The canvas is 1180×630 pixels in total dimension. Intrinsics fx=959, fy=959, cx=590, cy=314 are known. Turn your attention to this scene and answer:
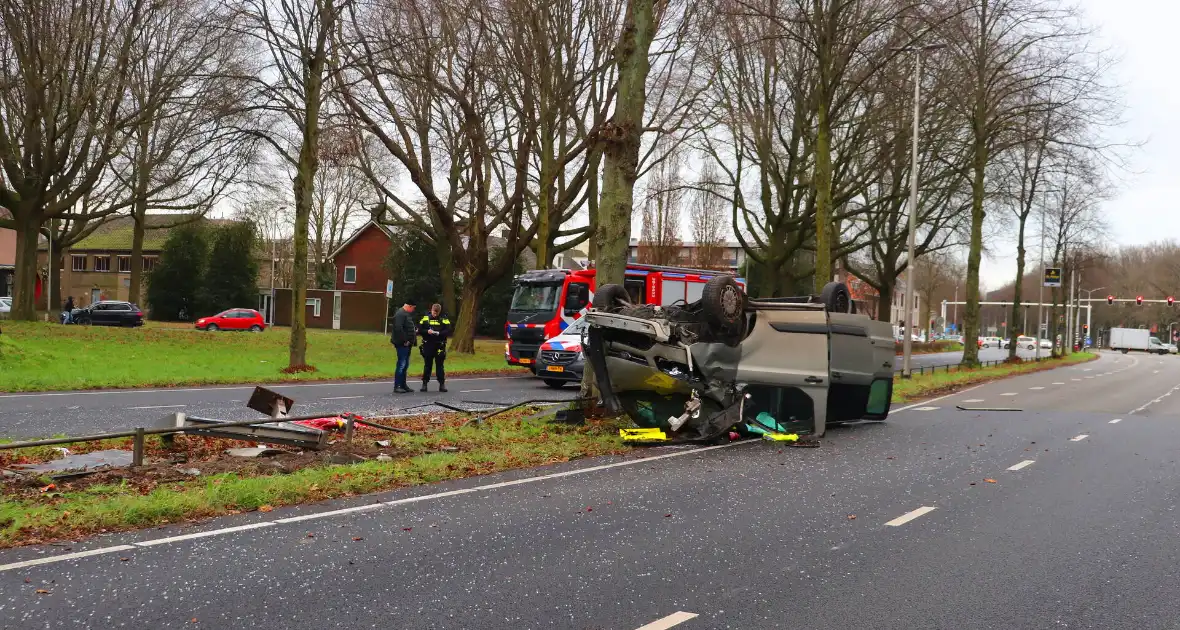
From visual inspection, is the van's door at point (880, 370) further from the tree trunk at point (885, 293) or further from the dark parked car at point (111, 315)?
the dark parked car at point (111, 315)

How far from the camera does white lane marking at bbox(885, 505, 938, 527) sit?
25.5ft

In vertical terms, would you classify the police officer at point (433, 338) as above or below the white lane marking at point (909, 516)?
above

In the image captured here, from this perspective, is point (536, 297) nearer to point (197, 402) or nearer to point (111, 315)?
point (197, 402)

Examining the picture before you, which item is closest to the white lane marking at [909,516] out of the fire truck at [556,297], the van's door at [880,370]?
the van's door at [880,370]

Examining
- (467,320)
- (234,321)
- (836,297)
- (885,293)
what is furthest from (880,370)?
(234,321)

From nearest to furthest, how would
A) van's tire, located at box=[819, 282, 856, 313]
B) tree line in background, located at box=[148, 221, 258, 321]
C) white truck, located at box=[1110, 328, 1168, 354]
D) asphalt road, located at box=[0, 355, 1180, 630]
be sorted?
asphalt road, located at box=[0, 355, 1180, 630], van's tire, located at box=[819, 282, 856, 313], tree line in background, located at box=[148, 221, 258, 321], white truck, located at box=[1110, 328, 1168, 354]

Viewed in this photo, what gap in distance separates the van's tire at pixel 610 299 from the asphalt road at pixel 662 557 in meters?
2.79

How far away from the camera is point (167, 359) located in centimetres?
2666

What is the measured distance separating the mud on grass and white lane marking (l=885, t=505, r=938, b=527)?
4.03 m

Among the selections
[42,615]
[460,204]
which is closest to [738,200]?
[460,204]

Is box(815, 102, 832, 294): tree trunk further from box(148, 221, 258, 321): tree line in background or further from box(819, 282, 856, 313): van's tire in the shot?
box(148, 221, 258, 321): tree line in background

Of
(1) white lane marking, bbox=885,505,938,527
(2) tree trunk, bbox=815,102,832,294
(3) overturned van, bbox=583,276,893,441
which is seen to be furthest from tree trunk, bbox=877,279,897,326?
(1) white lane marking, bbox=885,505,938,527

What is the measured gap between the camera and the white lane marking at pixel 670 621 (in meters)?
4.92

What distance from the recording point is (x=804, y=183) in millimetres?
37375
